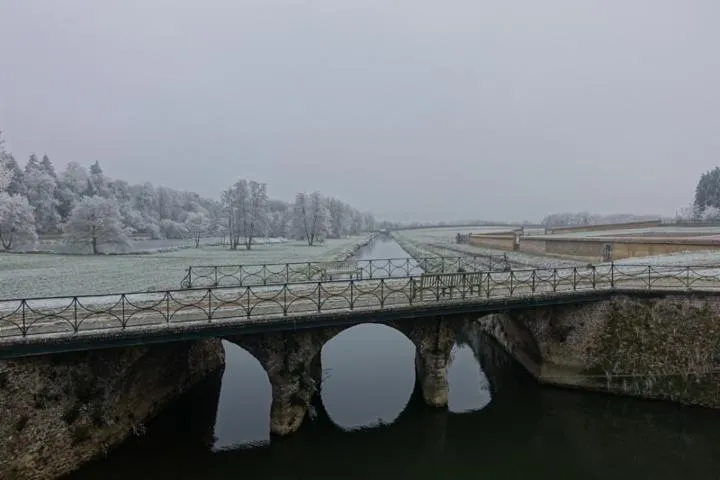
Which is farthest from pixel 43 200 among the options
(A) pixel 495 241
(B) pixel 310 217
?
(A) pixel 495 241

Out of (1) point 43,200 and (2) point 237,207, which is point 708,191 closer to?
(2) point 237,207

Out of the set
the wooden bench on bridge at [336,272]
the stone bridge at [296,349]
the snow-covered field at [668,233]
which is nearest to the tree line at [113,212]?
the wooden bench on bridge at [336,272]

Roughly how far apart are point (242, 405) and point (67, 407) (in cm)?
673

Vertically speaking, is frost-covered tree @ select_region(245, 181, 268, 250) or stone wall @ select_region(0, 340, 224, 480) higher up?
frost-covered tree @ select_region(245, 181, 268, 250)

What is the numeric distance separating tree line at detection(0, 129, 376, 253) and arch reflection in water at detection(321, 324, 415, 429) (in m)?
34.4

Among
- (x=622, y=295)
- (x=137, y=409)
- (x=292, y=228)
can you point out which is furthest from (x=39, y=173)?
(x=622, y=295)

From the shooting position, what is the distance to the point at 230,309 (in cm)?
1503

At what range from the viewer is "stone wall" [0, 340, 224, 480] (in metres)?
10.9

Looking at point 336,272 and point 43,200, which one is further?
point 43,200

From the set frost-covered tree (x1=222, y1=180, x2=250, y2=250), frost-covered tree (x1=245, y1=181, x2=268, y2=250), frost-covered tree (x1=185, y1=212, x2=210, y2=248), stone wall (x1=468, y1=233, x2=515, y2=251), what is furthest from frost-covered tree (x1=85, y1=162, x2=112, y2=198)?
stone wall (x1=468, y1=233, x2=515, y2=251)

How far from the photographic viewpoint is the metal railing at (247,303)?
1257cm

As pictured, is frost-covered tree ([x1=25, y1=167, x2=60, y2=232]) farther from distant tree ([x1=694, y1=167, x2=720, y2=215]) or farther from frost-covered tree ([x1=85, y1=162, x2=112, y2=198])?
distant tree ([x1=694, y1=167, x2=720, y2=215])

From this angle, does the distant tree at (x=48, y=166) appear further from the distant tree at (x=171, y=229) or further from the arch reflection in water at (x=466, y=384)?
the arch reflection in water at (x=466, y=384)

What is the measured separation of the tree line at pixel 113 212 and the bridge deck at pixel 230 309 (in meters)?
31.1
